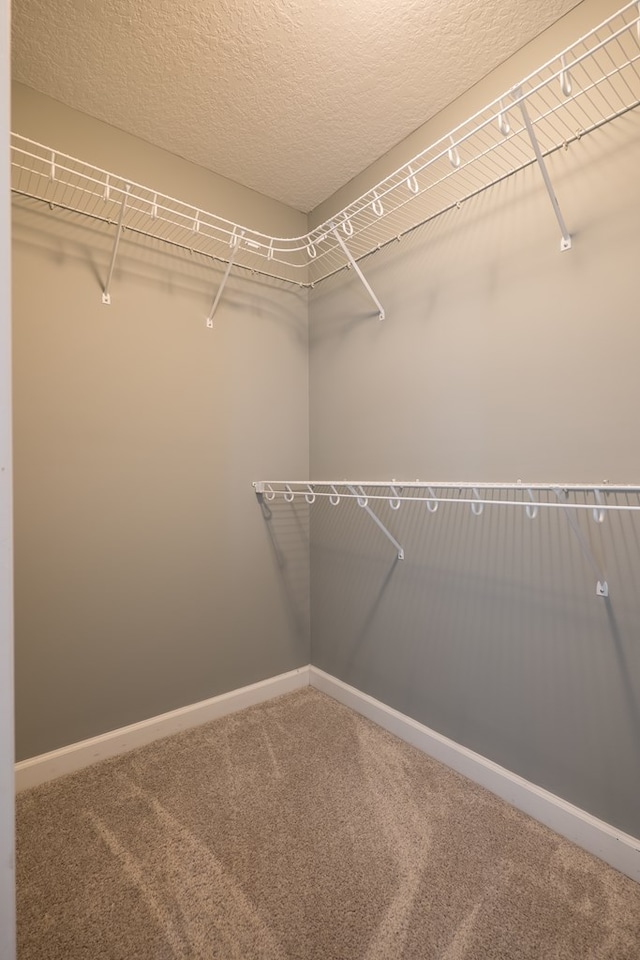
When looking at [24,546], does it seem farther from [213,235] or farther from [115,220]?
[213,235]

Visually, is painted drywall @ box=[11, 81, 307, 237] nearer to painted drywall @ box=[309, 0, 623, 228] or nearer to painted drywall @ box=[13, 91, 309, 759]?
painted drywall @ box=[13, 91, 309, 759]

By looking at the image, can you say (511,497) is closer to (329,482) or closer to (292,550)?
(329,482)

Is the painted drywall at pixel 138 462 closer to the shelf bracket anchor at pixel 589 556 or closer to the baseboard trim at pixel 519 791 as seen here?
the baseboard trim at pixel 519 791

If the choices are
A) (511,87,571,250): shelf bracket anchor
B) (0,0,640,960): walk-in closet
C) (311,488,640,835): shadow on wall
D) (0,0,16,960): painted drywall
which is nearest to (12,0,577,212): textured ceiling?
(0,0,640,960): walk-in closet

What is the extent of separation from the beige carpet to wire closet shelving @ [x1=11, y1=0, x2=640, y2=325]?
1821mm

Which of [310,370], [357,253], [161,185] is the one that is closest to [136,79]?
[161,185]

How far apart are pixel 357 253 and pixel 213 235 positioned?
67 cm

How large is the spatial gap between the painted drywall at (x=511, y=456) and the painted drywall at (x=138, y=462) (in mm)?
451

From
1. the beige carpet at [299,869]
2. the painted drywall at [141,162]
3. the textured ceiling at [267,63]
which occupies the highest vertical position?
the textured ceiling at [267,63]

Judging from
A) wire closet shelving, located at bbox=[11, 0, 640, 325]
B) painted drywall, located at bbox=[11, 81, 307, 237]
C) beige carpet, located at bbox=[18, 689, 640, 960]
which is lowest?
beige carpet, located at bbox=[18, 689, 640, 960]

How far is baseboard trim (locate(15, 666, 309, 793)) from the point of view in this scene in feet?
5.10

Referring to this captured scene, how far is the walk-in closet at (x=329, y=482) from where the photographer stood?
119cm

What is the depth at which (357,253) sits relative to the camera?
79.8 inches

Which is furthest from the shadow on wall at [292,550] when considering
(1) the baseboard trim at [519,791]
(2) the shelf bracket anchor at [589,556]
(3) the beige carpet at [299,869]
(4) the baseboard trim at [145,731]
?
(2) the shelf bracket anchor at [589,556]
